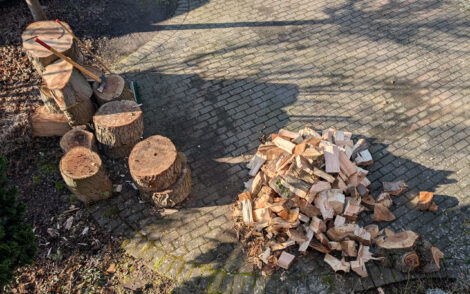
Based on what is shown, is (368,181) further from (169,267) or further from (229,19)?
(229,19)

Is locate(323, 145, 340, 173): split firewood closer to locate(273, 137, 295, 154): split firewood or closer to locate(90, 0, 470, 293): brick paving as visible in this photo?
locate(273, 137, 295, 154): split firewood

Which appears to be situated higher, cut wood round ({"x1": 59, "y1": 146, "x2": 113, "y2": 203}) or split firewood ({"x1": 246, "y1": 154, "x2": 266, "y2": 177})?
cut wood round ({"x1": 59, "y1": 146, "x2": 113, "y2": 203})

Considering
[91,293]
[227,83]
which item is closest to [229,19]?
[227,83]

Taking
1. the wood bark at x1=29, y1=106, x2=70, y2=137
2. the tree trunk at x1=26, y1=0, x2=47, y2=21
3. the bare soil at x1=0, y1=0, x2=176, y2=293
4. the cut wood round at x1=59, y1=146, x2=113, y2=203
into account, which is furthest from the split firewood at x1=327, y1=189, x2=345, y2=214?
the tree trunk at x1=26, y1=0, x2=47, y2=21

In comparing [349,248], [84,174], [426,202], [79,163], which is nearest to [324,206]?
[349,248]

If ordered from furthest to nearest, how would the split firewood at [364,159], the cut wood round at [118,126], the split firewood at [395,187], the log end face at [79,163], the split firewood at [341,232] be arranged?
the split firewood at [364,159] < the cut wood round at [118,126] < the split firewood at [395,187] < the log end face at [79,163] < the split firewood at [341,232]

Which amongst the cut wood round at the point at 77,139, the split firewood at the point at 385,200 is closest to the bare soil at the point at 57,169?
the cut wood round at the point at 77,139

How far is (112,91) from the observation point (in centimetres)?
723

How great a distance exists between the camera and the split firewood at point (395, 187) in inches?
255

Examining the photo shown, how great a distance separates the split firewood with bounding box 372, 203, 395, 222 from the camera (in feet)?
20.3

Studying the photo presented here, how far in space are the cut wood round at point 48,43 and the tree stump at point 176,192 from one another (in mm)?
2952

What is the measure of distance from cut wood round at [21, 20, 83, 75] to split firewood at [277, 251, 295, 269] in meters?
5.27

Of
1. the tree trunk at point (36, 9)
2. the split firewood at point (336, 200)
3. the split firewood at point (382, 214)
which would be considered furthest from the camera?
the tree trunk at point (36, 9)

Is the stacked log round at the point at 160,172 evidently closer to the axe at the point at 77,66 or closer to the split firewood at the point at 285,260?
the axe at the point at 77,66
